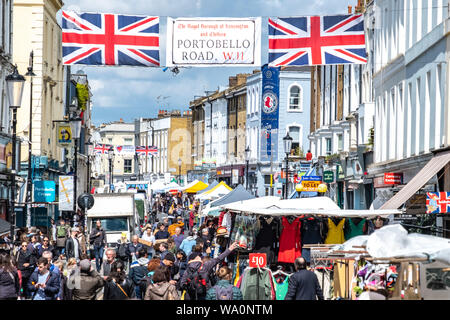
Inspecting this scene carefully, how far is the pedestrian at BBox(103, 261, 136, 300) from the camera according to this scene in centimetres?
1448

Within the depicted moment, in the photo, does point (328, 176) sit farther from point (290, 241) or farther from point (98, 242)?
point (290, 241)

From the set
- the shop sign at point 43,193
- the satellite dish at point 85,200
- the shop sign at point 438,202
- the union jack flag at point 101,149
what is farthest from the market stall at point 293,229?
the union jack flag at point 101,149

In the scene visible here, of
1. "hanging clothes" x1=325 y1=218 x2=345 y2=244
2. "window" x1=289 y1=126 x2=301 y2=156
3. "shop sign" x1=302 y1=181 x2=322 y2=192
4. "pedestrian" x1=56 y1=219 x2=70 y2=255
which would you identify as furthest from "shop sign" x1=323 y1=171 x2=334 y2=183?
"hanging clothes" x1=325 y1=218 x2=345 y2=244

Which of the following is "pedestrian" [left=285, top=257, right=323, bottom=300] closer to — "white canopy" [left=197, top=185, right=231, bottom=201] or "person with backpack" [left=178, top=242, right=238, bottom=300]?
"person with backpack" [left=178, top=242, right=238, bottom=300]

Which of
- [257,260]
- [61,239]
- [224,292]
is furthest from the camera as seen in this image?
[61,239]

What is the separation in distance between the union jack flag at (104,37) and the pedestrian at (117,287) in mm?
10029

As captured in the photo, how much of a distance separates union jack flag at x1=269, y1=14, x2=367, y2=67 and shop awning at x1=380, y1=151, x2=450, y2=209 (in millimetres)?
3255

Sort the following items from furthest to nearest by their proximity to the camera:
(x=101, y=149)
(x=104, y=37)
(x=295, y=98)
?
(x=101, y=149), (x=295, y=98), (x=104, y=37)

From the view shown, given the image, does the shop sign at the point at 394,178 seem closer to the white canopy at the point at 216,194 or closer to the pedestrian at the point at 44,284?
the white canopy at the point at 216,194

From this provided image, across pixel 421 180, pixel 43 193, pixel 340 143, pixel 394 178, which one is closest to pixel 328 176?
pixel 340 143

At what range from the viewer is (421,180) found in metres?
23.2

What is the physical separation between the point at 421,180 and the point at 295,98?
172 feet

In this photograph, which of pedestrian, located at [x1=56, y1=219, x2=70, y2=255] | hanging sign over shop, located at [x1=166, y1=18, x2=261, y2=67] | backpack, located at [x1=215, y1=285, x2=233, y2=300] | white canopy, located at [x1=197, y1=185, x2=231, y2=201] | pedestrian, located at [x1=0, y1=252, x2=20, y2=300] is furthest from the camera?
white canopy, located at [x1=197, y1=185, x2=231, y2=201]
